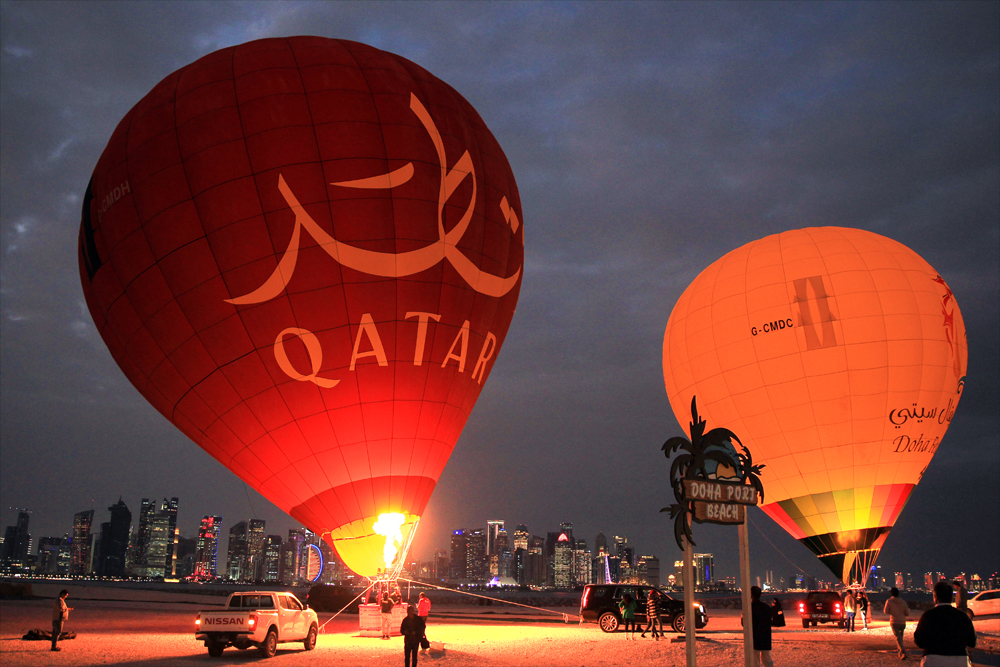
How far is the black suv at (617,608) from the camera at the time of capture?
911 inches

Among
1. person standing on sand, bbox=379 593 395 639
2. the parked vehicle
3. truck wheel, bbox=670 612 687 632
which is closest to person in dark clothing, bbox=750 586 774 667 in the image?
person standing on sand, bbox=379 593 395 639

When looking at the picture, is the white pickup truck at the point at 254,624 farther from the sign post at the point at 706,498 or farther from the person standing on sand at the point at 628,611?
the sign post at the point at 706,498

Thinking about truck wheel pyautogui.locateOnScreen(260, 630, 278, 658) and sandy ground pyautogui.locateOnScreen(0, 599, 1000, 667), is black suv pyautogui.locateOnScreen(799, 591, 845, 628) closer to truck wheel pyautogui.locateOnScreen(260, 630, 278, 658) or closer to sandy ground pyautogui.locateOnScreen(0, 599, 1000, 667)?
sandy ground pyautogui.locateOnScreen(0, 599, 1000, 667)

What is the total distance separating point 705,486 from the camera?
33.3ft

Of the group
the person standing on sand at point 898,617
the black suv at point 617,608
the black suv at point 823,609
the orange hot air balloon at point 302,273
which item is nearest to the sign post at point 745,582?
the person standing on sand at point 898,617

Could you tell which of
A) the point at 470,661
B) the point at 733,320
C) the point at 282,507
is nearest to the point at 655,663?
the point at 470,661

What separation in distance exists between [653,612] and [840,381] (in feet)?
33.0

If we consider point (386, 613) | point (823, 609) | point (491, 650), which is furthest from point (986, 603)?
point (386, 613)

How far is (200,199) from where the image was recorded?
16969 mm

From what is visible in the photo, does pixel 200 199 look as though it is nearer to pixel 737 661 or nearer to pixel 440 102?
pixel 440 102

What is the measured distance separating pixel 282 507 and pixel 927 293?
877 inches

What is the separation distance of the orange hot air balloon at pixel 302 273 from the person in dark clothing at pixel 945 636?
1232cm

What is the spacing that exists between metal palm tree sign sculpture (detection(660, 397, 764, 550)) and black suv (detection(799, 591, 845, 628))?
19.4m

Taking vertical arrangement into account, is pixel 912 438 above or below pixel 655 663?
above
